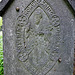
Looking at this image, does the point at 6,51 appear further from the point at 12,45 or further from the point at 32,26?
the point at 32,26

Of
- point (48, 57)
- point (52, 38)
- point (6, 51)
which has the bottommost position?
point (48, 57)

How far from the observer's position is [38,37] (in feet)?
5.04

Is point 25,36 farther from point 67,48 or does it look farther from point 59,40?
point 67,48

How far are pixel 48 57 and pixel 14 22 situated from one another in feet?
2.87

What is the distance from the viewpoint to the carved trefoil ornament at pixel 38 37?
1.48 meters

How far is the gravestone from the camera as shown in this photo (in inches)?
58.0

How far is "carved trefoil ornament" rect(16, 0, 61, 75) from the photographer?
4.86 feet

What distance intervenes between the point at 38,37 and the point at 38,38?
0.02 m

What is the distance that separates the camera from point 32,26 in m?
1.51

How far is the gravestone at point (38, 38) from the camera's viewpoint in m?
1.47

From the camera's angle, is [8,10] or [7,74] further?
[7,74]

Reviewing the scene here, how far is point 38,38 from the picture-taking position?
154 centimetres

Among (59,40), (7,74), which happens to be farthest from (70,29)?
(7,74)

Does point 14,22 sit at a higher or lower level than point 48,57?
higher
